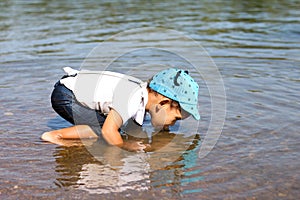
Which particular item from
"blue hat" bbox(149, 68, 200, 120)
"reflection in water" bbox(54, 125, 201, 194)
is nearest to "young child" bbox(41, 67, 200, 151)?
"blue hat" bbox(149, 68, 200, 120)

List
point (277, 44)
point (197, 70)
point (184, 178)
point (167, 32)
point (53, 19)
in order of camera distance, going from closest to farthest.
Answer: point (184, 178) → point (197, 70) → point (277, 44) → point (167, 32) → point (53, 19)

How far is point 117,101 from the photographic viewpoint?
18.6 ft

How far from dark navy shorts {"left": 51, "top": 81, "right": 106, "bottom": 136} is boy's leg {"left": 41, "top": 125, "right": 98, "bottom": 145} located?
0.21ft

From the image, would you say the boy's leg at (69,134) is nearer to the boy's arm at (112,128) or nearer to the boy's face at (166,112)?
the boy's arm at (112,128)

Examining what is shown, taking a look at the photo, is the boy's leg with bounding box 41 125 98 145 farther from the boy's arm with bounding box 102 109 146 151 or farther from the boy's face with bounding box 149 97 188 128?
the boy's face with bounding box 149 97 188 128

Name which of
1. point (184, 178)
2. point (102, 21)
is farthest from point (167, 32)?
point (184, 178)

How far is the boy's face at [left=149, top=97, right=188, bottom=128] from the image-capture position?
18.7 ft

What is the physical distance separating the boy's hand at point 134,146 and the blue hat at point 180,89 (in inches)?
30.2

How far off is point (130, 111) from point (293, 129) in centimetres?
217

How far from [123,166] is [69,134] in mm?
1118

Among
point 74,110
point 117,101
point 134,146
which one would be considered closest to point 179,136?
point 134,146

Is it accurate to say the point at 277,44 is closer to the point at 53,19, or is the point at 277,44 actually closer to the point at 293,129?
the point at 293,129

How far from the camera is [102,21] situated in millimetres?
16703

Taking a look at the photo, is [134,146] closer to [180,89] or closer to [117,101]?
[117,101]
